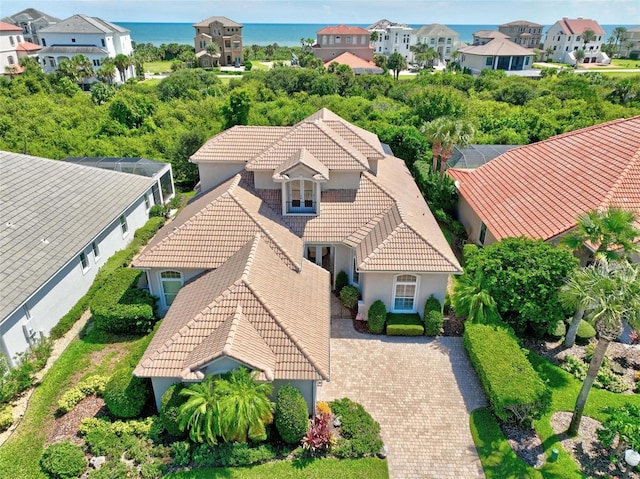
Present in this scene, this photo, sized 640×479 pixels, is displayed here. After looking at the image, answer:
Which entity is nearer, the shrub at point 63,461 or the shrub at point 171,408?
the shrub at point 63,461

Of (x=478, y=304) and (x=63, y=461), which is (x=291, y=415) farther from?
(x=478, y=304)

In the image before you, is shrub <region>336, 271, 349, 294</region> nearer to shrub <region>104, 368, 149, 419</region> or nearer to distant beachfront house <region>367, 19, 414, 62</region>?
shrub <region>104, 368, 149, 419</region>

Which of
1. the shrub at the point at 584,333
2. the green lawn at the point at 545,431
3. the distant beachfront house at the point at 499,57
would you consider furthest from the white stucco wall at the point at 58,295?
the distant beachfront house at the point at 499,57

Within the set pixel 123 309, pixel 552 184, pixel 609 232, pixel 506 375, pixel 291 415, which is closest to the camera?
pixel 291 415

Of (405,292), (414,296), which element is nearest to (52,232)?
(405,292)

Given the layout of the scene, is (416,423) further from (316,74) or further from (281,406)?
(316,74)

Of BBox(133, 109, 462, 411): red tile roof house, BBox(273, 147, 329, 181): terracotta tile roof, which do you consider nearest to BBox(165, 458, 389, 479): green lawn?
BBox(133, 109, 462, 411): red tile roof house

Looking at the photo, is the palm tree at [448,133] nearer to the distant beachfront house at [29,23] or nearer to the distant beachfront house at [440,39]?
the distant beachfront house at [440,39]
